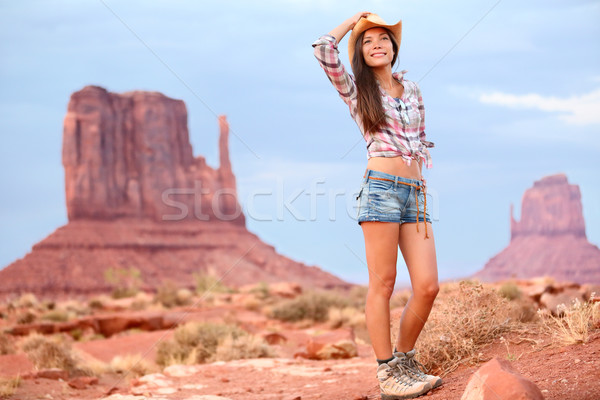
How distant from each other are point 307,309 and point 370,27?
54.7 ft

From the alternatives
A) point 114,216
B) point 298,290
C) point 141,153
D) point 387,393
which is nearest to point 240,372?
point 387,393

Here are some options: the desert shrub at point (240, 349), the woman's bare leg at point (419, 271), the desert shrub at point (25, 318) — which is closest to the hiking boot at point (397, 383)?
the woman's bare leg at point (419, 271)

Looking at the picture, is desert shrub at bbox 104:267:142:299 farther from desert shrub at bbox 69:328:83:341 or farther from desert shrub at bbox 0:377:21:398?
desert shrub at bbox 0:377:21:398

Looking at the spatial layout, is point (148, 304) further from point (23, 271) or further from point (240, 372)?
point (23, 271)

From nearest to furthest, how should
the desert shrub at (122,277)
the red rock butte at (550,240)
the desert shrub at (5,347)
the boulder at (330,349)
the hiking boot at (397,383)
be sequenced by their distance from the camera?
the hiking boot at (397,383) < the boulder at (330,349) < the desert shrub at (5,347) < the desert shrub at (122,277) < the red rock butte at (550,240)

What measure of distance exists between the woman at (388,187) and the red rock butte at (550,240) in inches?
2414

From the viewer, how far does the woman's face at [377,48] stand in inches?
165

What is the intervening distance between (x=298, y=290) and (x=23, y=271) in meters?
27.0

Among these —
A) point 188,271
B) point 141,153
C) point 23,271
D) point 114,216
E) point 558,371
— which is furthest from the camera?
point 141,153

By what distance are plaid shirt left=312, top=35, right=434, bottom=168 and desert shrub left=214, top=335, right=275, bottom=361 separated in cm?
636

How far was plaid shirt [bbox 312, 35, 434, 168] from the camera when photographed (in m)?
4.02

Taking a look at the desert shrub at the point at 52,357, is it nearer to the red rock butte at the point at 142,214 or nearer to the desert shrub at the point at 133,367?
the desert shrub at the point at 133,367

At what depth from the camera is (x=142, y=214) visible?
58250mm

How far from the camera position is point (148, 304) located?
90.7 ft
